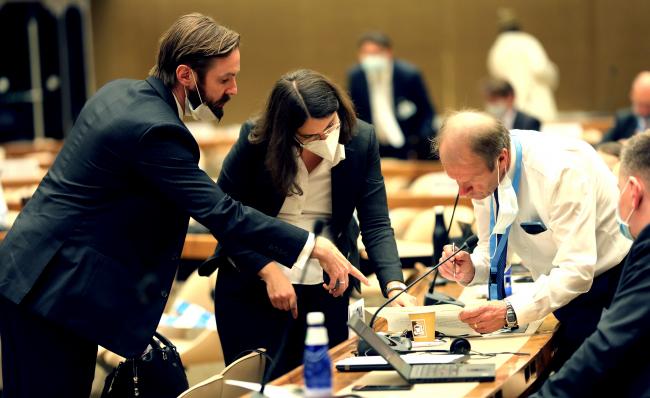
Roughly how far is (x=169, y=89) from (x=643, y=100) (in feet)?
17.4

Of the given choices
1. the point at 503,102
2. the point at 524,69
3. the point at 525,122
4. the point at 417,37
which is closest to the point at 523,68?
the point at 524,69

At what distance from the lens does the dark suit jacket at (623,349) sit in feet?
7.63

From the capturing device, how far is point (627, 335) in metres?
2.32

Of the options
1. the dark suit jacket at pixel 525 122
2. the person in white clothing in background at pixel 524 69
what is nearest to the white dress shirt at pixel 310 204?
the dark suit jacket at pixel 525 122

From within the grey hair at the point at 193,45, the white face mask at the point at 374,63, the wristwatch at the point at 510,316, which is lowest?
the white face mask at the point at 374,63

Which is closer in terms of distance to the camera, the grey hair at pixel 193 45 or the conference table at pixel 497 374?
the conference table at pixel 497 374

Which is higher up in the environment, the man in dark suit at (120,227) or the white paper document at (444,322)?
the man in dark suit at (120,227)

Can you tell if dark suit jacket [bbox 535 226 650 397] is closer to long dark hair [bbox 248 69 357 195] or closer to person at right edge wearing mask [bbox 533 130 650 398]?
person at right edge wearing mask [bbox 533 130 650 398]

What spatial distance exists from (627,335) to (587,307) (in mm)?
879

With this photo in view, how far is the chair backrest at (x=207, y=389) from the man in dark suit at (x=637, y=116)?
18.1 feet

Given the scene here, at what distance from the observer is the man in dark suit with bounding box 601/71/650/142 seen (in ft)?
24.7

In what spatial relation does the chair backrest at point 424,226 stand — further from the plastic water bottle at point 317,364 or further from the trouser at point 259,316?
the plastic water bottle at point 317,364

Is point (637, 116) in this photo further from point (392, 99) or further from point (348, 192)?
point (348, 192)

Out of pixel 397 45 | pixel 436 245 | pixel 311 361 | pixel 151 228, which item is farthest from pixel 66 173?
pixel 397 45
